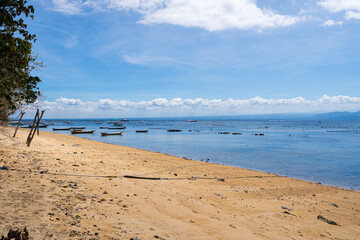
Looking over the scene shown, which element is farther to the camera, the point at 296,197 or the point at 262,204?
the point at 296,197

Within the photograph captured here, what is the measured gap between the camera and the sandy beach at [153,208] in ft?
17.5

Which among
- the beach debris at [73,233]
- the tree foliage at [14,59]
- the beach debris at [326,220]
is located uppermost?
the tree foliage at [14,59]

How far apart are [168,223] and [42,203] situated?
10.4ft

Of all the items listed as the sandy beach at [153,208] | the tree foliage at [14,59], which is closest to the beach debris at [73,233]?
the sandy beach at [153,208]

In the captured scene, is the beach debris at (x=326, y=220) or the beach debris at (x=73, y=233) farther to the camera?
the beach debris at (x=326, y=220)

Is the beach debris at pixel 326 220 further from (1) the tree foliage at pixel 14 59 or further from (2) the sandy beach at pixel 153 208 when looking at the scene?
(1) the tree foliage at pixel 14 59

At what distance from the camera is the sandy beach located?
17.5 feet

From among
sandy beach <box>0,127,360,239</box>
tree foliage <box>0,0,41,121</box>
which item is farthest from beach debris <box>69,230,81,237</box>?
tree foliage <box>0,0,41,121</box>

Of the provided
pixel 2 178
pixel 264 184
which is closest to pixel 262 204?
pixel 264 184

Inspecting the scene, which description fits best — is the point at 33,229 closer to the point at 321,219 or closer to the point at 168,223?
the point at 168,223

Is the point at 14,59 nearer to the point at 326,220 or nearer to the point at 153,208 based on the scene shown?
the point at 153,208

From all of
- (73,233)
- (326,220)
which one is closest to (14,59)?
(73,233)

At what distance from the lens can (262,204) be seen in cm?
921

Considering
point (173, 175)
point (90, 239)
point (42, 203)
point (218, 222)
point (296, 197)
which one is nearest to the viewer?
point (90, 239)
